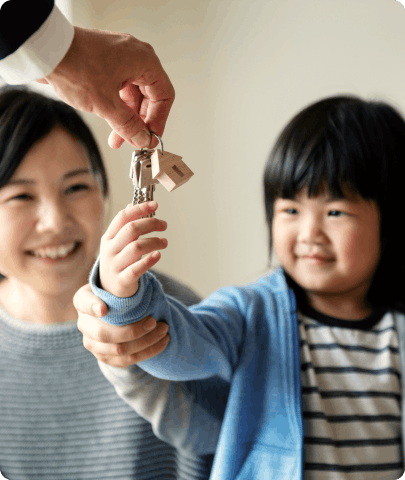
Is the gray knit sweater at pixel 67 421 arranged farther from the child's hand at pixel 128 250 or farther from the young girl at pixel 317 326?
the child's hand at pixel 128 250

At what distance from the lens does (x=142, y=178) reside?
330 millimetres

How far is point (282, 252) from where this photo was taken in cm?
52

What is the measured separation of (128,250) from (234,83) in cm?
34

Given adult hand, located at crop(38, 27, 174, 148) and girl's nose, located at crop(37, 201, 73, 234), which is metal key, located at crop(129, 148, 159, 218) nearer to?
adult hand, located at crop(38, 27, 174, 148)

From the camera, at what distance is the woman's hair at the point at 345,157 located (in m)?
0.50

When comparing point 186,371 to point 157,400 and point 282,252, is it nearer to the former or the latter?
point 157,400

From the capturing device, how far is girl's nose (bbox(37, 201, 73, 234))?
21.4 inches

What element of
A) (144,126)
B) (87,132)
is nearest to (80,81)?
(144,126)

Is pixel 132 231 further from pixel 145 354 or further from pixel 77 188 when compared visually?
pixel 77 188

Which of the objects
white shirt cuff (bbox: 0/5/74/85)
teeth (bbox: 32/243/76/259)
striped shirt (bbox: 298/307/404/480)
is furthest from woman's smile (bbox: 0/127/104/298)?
striped shirt (bbox: 298/307/404/480)

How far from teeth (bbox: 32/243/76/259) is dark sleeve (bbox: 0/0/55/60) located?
0.93ft

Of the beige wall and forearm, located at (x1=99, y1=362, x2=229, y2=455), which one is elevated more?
the beige wall

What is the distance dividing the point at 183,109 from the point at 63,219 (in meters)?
0.21

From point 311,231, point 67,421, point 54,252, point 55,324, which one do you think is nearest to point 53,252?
point 54,252
